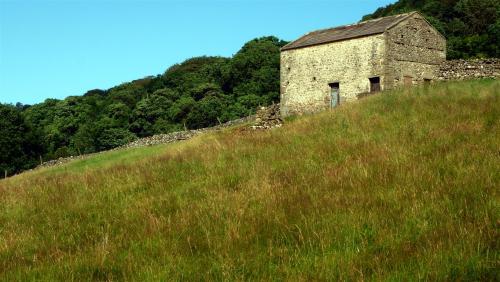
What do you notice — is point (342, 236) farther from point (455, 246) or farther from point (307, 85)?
point (307, 85)

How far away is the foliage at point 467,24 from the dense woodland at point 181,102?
0.25ft

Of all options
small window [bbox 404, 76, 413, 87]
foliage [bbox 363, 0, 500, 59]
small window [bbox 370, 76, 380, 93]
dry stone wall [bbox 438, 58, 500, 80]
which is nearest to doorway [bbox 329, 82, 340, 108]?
small window [bbox 370, 76, 380, 93]

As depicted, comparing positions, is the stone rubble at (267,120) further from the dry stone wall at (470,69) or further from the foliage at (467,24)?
the foliage at (467,24)

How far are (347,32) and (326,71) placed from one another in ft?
9.48

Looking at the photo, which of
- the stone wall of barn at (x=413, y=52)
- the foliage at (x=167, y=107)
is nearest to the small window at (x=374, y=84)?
the stone wall of barn at (x=413, y=52)

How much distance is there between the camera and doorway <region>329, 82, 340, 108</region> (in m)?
29.1

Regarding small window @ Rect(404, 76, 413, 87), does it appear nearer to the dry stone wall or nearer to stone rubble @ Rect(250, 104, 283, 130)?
the dry stone wall

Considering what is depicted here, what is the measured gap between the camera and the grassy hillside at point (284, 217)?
3.80 m

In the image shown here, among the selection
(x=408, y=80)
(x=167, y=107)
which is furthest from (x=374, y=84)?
(x=167, y=107)

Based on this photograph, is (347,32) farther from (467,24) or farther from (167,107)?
(167,107)

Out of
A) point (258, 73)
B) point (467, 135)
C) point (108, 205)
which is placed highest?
point (258, 73)

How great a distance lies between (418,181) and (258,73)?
66.0 m

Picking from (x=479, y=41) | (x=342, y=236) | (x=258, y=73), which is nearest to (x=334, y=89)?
(x=479, y=41)

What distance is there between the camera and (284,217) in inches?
194
